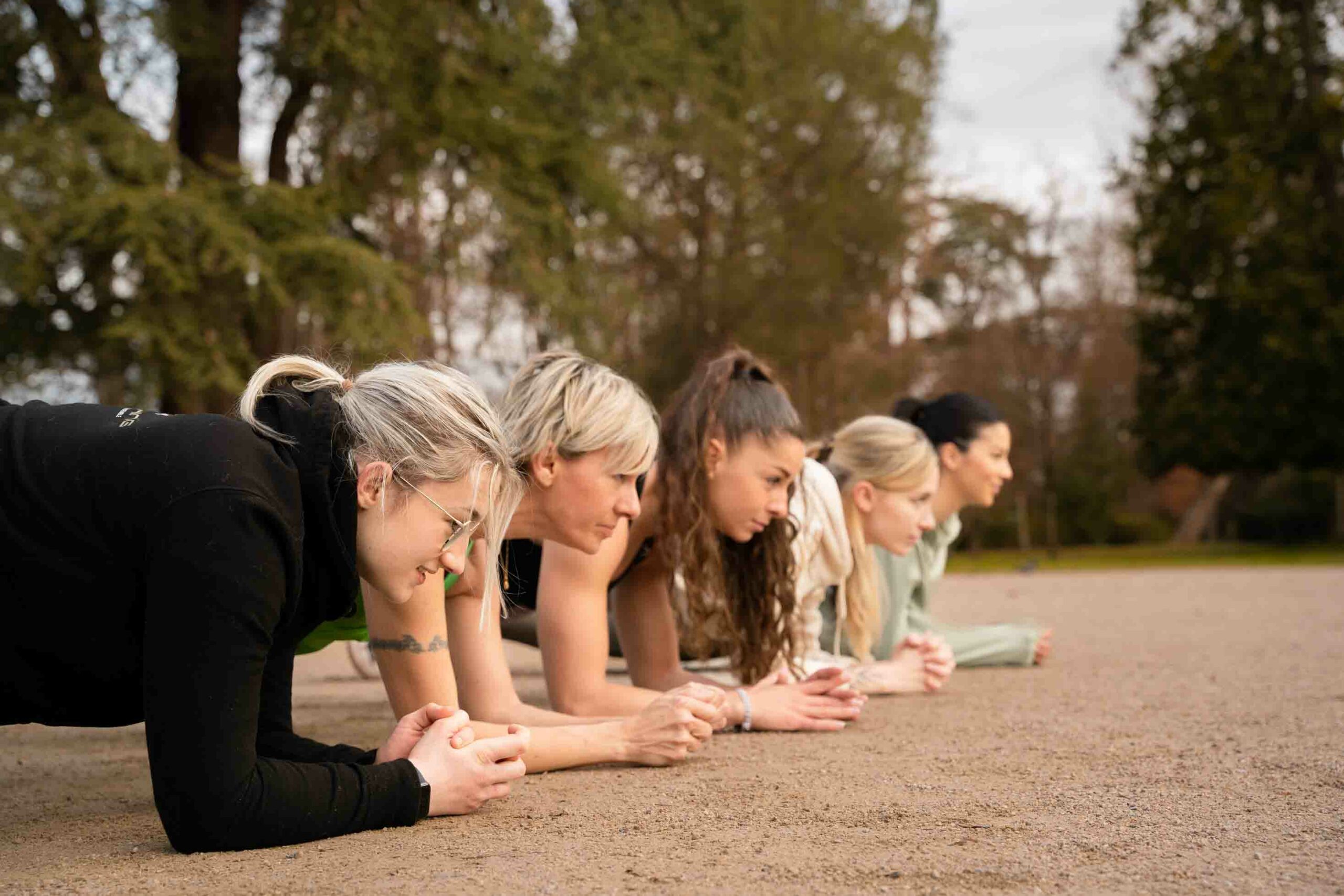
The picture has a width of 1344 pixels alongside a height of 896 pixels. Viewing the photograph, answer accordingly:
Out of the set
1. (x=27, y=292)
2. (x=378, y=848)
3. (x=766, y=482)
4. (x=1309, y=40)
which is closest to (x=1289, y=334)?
(x=1309, y=40)

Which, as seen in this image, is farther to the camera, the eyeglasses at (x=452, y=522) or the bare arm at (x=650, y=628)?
the bare arm at (x=650, y=628)

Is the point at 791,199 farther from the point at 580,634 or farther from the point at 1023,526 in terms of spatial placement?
the point at 580,634

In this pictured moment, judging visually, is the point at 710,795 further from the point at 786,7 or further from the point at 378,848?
the point at 786,7

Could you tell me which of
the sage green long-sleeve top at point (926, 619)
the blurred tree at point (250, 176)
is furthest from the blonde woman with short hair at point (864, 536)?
the blurred tree at point (250, 176)

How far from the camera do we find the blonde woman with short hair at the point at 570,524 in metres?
3.38

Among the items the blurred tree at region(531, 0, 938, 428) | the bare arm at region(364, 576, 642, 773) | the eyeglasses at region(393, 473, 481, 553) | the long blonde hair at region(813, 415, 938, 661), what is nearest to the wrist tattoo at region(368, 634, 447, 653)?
the bare arm at region(364, 576, 642, 773)

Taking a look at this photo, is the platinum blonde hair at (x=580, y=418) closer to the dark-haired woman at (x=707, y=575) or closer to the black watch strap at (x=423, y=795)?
the dark-haired woman at (x=707, y=575)

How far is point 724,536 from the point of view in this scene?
4.32 metres

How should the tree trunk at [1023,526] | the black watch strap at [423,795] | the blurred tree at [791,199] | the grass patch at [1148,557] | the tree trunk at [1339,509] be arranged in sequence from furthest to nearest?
the tree trunk at [1023,526] < the tree trunk at [1339,509] < the blurred tree at [791,199] < the grass patch at [1148,557] < the black watch strap at [423,795]

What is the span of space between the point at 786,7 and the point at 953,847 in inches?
907

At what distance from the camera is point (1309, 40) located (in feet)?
81.1

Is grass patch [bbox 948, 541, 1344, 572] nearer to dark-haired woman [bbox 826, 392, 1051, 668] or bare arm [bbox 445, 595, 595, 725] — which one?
dark-haired woman [bbox 826, 392, 1051, 668]

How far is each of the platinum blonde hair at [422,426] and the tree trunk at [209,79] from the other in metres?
11.2

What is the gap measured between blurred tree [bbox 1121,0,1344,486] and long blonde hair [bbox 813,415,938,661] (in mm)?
20731
